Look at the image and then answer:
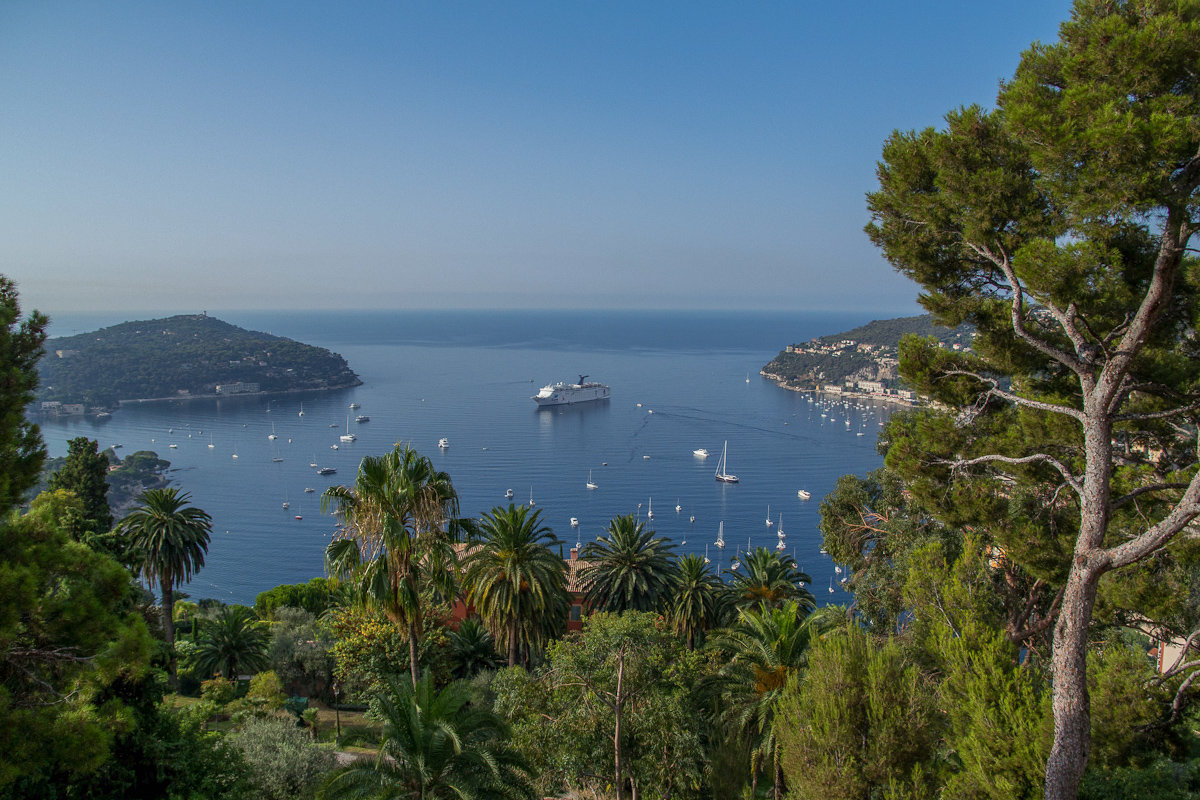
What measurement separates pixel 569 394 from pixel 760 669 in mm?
103634

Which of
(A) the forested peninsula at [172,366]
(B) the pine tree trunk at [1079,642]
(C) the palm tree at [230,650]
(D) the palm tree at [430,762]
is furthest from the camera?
(A) the forested peninsula at [172,366]

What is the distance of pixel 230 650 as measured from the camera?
19.4m

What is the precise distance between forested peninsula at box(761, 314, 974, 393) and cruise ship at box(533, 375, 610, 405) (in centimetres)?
3680

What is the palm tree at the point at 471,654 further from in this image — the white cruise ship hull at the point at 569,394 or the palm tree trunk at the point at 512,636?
the white cruise ship hull at the point at 569,394

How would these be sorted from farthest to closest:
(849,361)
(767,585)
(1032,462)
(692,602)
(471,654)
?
(849,361)
(767,585)
(692,602)
(471,654)
(1032,462)

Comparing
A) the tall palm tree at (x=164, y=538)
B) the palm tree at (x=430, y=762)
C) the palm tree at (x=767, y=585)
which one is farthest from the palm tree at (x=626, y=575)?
the tall palm tree at (x=164, y=538)

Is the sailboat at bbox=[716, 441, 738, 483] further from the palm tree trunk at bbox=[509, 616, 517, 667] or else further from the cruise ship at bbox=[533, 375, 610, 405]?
the palm tree trunk at bbox=[509, 616, 517, 667]

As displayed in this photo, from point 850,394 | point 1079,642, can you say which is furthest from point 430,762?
point 850,394

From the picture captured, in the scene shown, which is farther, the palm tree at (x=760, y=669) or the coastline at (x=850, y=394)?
the coastline at (x=850, y=394)

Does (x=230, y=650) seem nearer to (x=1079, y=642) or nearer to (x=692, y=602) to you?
(x=692, y=602)

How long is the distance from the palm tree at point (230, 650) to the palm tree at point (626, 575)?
9624 millimetres

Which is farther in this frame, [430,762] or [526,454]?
[526,454]

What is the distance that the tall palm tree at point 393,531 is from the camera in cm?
1109

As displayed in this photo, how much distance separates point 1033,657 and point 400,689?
30.6 ft
